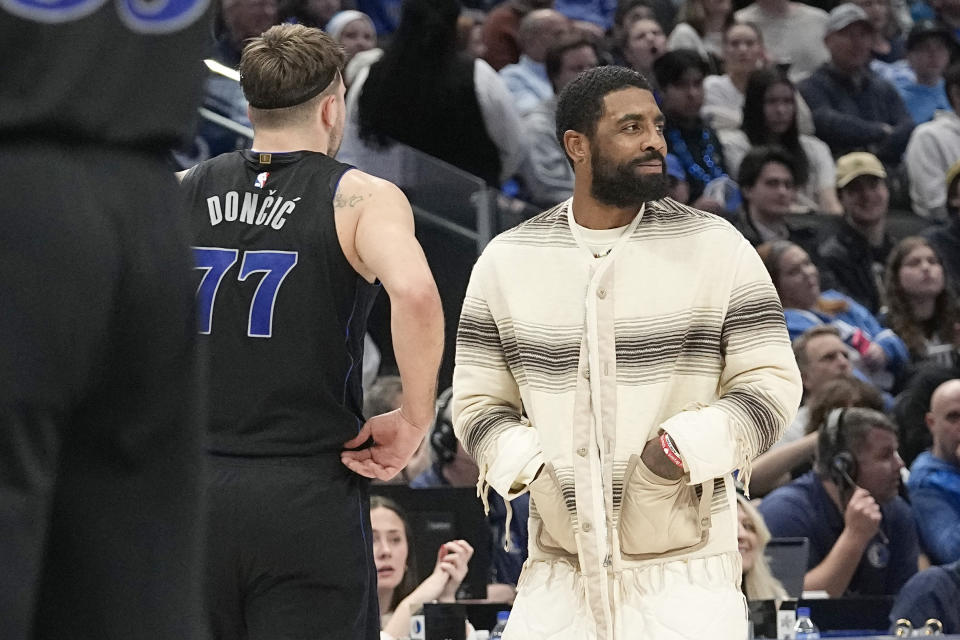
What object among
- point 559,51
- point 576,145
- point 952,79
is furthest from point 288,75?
point 952,79

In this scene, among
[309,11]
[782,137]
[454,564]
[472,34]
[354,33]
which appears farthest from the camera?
[472,34]

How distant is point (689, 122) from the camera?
35.3 ft

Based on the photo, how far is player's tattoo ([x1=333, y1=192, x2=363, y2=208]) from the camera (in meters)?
4.03

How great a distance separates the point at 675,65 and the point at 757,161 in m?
1.09

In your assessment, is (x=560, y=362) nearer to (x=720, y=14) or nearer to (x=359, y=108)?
(x=359, y=108)

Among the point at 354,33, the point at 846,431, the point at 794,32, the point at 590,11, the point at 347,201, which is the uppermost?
the point at 590,11

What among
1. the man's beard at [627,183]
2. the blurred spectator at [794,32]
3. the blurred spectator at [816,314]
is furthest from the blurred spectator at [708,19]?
the man's beard at [627,183]

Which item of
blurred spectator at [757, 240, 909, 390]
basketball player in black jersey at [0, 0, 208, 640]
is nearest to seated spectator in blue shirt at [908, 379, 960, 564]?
blurred spectator at [757, 240, 909, 390]

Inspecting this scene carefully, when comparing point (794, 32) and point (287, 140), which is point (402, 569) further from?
point (794, 32)

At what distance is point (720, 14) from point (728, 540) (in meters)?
9.44

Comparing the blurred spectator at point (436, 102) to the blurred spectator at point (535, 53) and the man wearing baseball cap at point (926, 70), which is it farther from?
the man wearing baseball cap at point (926, 70)

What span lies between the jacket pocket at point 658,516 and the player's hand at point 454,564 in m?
1.95

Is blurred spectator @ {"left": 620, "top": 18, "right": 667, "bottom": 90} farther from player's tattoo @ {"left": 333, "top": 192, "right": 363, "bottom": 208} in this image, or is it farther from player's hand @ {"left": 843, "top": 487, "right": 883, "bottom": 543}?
player's tattoo @ {"left": 333, "top": 192, "right": 363, "bottom": 208}

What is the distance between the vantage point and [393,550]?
6008 mm
